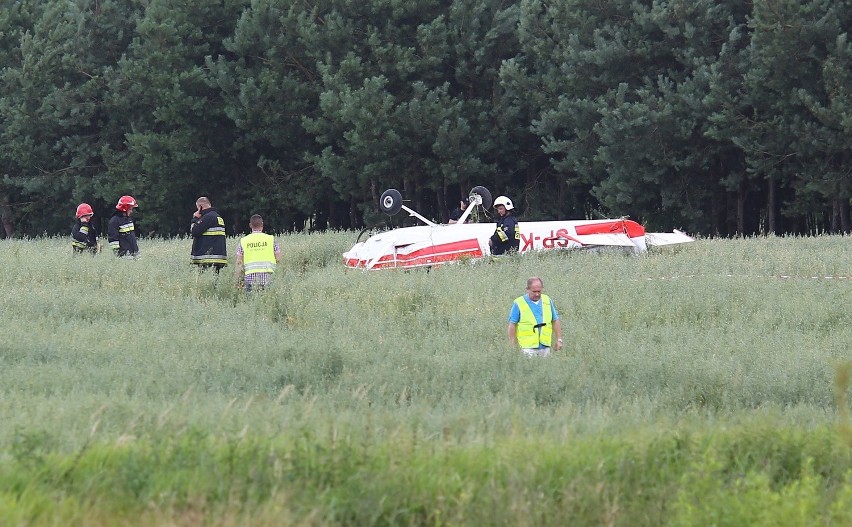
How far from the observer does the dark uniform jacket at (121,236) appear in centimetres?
2014

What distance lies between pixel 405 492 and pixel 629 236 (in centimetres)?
1480

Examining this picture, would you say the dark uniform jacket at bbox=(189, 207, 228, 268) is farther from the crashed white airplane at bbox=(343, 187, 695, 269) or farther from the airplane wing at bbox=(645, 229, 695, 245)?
the airplane wing at bbox=(645, 229, 695, 245)

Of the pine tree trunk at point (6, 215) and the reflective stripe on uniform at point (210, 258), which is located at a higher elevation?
the pine tree trunk at point (6, 215)

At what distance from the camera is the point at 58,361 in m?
11.3

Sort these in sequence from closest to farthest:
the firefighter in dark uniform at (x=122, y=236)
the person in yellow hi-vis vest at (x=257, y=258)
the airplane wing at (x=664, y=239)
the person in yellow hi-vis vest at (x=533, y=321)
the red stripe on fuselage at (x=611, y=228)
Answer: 1. the person in yellow hi-vis vest at (x=533, y=321)
2. the person in yellow hi-vis vest at (x=257, y=258)
3. the firefighter in dark uniform at (x=122, y=236)
4. the red stripe on fuselage at (x=611, y=228)
5. the airplane wing at (x=664, y=239)

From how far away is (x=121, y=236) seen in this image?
2031 cm

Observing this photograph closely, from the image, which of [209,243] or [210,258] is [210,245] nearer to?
[209,243]

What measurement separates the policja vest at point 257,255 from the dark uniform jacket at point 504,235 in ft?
14.4

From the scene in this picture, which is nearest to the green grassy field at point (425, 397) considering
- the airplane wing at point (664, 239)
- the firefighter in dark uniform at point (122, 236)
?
the firefighter in dark uniform at point (122, 236)

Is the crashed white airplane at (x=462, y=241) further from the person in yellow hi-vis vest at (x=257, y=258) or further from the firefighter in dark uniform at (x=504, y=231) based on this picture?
the person in yellow hi-vis vest at (x=257, y=258)

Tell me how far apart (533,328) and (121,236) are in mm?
10765

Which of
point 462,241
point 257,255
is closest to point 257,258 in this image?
point 257,255

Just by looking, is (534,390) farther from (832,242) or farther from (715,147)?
(715,147)

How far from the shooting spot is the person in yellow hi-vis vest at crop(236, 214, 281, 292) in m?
16.4
